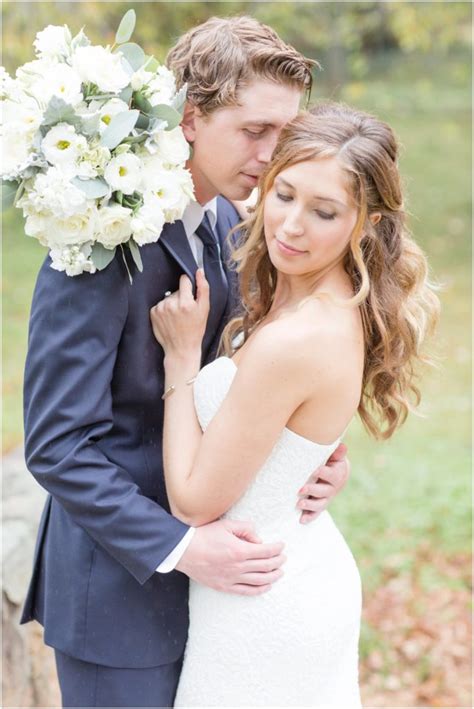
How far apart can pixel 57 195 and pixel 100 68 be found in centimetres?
33

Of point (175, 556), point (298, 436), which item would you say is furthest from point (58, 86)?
point (175, 556)

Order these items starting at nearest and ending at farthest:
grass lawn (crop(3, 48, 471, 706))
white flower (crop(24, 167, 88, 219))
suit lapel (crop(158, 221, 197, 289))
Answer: white flower (crop(24, 167, 88, 219)) < suit lapel (crop(158, 221, 197, 289)) < grass lawn (crop(3, 48, 471, 706))

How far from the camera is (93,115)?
2.35 m

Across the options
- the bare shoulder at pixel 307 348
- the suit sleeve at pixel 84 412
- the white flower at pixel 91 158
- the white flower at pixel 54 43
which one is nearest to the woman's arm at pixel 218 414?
the bare shoulder at pixel 307 348

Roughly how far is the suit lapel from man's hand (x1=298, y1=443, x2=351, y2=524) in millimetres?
654

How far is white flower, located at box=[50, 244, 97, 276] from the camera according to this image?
2.37 metres

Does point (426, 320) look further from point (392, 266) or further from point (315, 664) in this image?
point (315, 664)

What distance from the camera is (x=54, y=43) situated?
2451mm

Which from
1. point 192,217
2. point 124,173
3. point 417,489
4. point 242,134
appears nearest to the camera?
point 124,173

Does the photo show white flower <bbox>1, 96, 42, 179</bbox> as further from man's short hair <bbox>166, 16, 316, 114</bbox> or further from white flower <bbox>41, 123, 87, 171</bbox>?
man's short hair <bbox>166, 16, 316, 114</bbox>

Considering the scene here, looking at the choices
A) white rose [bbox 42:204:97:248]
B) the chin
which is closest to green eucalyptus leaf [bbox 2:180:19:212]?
white rose [bbox 42:204:97:248]

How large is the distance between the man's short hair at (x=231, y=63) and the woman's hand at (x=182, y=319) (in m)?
0.50

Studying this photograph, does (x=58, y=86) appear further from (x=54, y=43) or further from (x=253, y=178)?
(x=253, y=178)

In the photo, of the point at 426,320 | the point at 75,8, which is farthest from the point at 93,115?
the point at 75,8
